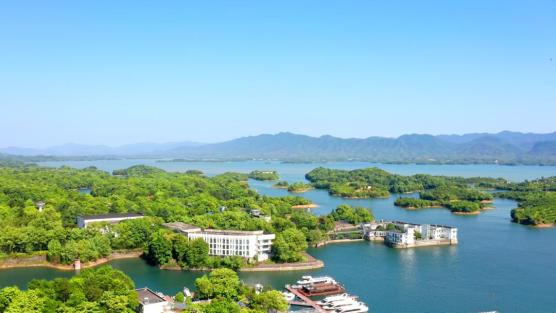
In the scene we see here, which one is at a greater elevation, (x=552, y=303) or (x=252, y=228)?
(x=252, y=228)

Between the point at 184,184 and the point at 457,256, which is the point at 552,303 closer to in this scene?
the point at 457,256

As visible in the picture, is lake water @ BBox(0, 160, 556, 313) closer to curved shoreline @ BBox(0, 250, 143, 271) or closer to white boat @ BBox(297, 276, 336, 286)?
curved shoreline @ BBox(0, 250, 143, 271)

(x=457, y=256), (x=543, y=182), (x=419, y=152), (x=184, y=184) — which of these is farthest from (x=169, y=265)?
(x=419, y=152)

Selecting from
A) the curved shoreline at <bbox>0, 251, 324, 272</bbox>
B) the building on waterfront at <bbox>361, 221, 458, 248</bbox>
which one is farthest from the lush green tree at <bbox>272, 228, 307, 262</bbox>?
the building on waterfront at <bbox>361, 221, 458, 248</bbox>

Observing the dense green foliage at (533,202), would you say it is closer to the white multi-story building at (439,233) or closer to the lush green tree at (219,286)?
the white multi-story building at (439,233)

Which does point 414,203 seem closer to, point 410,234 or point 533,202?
point 533,202

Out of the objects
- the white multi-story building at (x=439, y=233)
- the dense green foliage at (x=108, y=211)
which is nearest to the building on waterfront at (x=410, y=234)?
the white multi-story building at (x=439, y=233)
